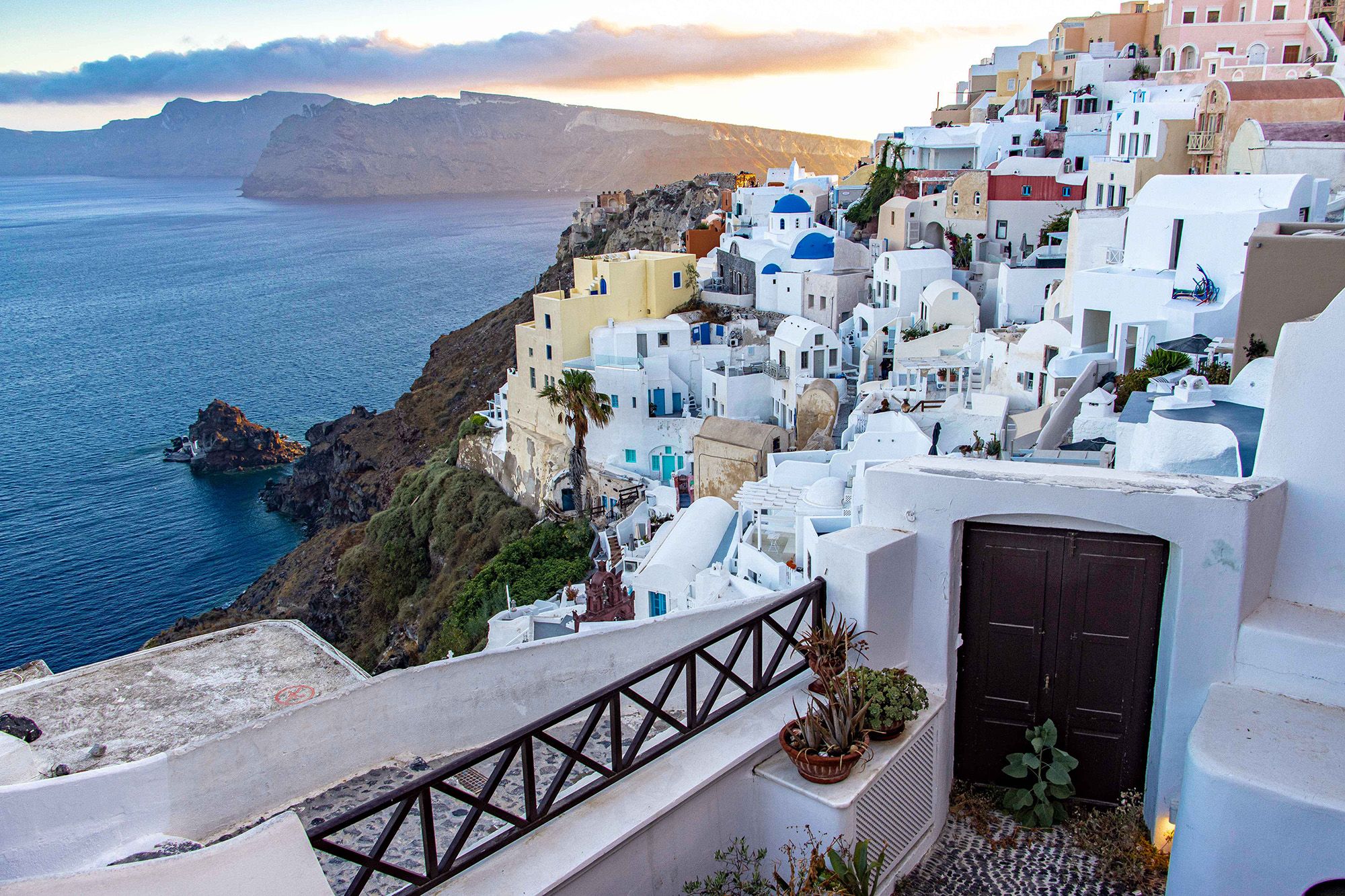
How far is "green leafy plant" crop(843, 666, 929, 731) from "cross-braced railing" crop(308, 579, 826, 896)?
0.45 meters

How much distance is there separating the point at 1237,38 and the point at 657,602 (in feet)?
121

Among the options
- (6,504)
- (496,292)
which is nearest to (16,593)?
(6,504)

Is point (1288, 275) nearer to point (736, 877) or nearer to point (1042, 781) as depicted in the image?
point (1042, 781)

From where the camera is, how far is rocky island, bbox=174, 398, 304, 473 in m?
50.0

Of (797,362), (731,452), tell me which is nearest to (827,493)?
(731,452)

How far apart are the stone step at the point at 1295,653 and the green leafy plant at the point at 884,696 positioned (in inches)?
61.9

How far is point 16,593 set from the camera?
36375 mm

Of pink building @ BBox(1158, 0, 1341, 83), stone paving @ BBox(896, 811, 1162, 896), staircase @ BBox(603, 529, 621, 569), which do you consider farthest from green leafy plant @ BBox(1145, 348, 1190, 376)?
pink building @ BBox(1158, 0, 1341, 83)

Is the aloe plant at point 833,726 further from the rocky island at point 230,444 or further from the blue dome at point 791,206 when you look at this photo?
the rocky island at point 230,444

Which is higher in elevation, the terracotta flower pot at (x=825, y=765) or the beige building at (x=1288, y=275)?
the beige building at (x=1288, y=275)

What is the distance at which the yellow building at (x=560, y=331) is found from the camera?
95.8 ft

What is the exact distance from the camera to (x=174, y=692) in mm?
8258

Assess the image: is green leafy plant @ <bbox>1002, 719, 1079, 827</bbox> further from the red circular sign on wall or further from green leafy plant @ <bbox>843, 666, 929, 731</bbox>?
the red circular sign on wall

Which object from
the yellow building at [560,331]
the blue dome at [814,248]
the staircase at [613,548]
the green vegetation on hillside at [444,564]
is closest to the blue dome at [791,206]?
the blue dome at [814,248]
